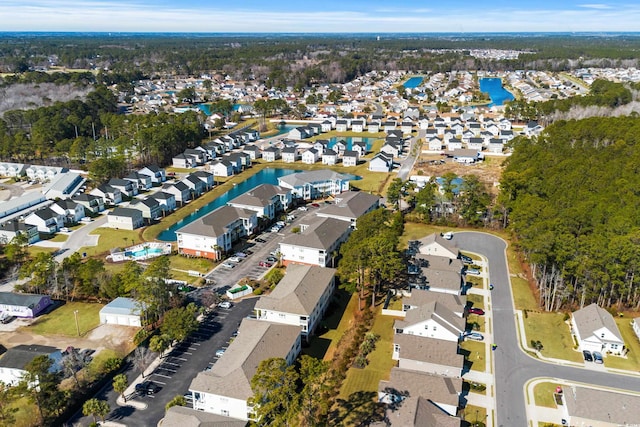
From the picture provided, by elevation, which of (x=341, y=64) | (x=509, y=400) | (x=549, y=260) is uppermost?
(x=341, y=64)

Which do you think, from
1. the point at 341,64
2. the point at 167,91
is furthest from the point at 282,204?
the point at 341,64

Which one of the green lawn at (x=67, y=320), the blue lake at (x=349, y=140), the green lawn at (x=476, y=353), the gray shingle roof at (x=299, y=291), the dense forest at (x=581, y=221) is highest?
the dense forest at (x=581, y=221)

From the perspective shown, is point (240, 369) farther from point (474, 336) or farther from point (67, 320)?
point (67, 320)

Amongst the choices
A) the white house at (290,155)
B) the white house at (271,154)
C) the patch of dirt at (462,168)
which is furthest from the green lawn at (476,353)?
the white house at (271,154)

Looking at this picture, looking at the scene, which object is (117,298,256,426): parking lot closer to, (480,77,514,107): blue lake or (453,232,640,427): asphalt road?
(453,232,640,427): asphalt road

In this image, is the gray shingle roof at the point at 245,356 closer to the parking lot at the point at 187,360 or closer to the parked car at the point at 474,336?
the parking lot at the point at 187,360

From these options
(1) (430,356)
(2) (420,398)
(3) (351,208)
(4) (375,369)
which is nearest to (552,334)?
(1) (430,356)

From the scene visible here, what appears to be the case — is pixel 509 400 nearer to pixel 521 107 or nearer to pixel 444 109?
pixel 521 107
